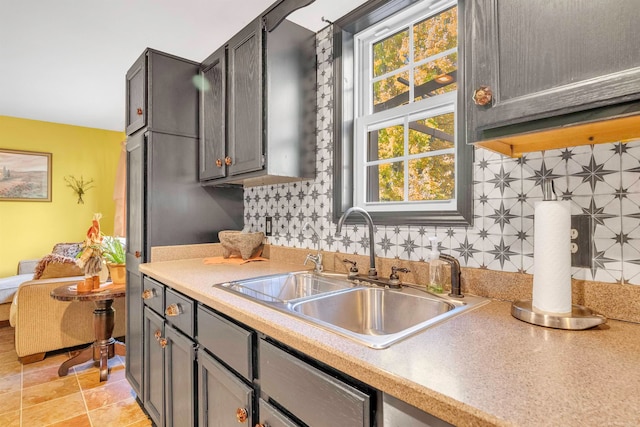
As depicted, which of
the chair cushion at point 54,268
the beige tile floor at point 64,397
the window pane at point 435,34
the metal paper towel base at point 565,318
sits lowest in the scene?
the beige tile floor at point 64,397

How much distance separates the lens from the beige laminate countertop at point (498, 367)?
514 millimetres

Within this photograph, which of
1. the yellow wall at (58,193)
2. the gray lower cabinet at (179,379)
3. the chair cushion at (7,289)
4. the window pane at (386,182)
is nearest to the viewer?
the gray lower cabinet at (179,379)

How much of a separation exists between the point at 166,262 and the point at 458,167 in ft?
5.63

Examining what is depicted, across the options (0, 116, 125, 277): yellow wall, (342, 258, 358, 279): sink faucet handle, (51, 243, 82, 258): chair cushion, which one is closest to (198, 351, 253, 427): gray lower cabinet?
(342, 258, 358, 279): sink faucet handle

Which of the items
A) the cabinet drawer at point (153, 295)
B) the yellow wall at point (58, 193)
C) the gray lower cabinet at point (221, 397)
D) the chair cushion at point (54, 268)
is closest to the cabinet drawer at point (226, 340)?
the gray lower cabinet at point (221, 397)

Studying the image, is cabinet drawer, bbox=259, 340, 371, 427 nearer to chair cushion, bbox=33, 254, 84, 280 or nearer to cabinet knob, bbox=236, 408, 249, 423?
cabinet knob, bbox=236, 408, 249, 423

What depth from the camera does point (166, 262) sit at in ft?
6.67

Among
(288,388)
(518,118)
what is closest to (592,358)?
(518,118)

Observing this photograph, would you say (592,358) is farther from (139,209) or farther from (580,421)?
(139,209)

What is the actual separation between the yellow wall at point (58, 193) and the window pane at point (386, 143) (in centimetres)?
468

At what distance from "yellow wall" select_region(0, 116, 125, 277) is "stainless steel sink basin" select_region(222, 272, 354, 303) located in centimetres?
450

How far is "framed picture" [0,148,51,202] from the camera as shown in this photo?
430cm

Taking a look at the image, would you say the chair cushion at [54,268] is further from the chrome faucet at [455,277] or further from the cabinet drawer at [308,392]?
the chrome faucet at [455,277]

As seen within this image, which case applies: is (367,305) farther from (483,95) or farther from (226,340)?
(483,95)
